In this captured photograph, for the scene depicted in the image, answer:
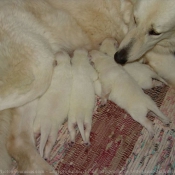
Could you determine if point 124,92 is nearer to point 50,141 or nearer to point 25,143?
point 50,141

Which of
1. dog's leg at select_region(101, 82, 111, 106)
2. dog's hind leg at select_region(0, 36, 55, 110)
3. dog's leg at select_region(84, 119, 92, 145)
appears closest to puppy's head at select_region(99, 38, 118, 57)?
dog's leg at select_region(101, 82, 111, 106)

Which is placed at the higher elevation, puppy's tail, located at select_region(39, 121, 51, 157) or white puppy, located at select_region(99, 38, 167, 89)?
white puppy, located at select_region(99, 38, 167, 89)

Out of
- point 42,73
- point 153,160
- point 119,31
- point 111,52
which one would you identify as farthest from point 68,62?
point 153,160

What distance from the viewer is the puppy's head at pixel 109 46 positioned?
2.39 m

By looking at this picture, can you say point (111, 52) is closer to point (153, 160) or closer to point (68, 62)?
point (68, 62)

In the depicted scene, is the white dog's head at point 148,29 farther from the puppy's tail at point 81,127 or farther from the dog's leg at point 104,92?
the puppy's tail at point 81,127

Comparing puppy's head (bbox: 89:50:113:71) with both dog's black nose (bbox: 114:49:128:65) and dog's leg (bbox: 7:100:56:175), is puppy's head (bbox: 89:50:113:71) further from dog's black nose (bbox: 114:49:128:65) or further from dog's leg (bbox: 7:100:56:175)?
dog's leg (bbox: 7:100:56:175)

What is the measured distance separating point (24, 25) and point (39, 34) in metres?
0.13

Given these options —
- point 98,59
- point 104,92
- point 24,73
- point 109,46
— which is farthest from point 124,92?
point 24,73

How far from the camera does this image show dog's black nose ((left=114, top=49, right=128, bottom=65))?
2172 millimetres

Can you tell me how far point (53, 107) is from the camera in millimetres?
1969

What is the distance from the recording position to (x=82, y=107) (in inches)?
79.1

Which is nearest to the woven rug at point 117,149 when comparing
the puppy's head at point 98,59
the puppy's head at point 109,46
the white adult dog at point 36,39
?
the white adult dog at point 36,39

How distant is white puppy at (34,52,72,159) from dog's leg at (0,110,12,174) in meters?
0.19
